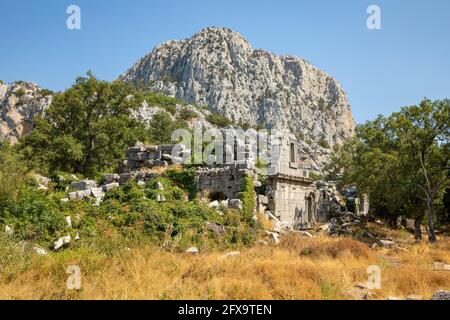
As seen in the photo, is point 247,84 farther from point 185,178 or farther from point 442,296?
point 442,296

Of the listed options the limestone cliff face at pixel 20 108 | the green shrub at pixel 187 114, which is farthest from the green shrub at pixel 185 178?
the limestone cliff face at pixel 20 108

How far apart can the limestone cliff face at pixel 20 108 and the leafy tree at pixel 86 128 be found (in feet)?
181

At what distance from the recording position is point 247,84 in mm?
113875

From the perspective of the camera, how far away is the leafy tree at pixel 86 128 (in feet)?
82.7

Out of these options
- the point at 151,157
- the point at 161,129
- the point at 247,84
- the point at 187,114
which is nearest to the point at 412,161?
the point at 151,157

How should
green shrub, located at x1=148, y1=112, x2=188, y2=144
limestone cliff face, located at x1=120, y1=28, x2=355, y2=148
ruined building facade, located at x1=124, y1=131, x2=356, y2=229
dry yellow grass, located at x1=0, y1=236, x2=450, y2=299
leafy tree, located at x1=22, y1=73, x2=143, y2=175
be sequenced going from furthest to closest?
limestone cliff face, located at x1=120, y1=28, x2=355, y2=148 < green shrub, located at x1=148, y1=112, x2=188, y2=144 < leafy tree, located at x1=22, y1=73, x2=143, y2=175 < ruined building facade, located at x1=124, y1=131, x2=356, y2=229 < dry yellow grass, located at x1=0, y1=236, x2=450, y2=299

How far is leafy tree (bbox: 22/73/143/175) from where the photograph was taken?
25.2 meters

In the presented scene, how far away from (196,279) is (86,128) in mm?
22476

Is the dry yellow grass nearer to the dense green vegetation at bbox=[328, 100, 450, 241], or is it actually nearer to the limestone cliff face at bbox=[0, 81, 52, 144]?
the dense green vegetation at bbox=[328, 100, 450, 241]

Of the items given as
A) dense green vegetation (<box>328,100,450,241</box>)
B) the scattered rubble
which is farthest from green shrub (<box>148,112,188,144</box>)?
the scattered rubble

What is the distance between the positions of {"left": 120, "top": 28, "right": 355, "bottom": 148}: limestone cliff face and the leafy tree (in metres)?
71.4

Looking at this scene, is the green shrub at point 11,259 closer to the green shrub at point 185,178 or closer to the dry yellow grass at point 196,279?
the dry yellow grass at point 196,279

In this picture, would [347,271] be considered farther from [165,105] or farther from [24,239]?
[165,105]

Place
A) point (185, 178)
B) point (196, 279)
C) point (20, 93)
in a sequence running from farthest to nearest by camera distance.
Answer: point (20, 93) → point (185, 178) → point (196, 279)
